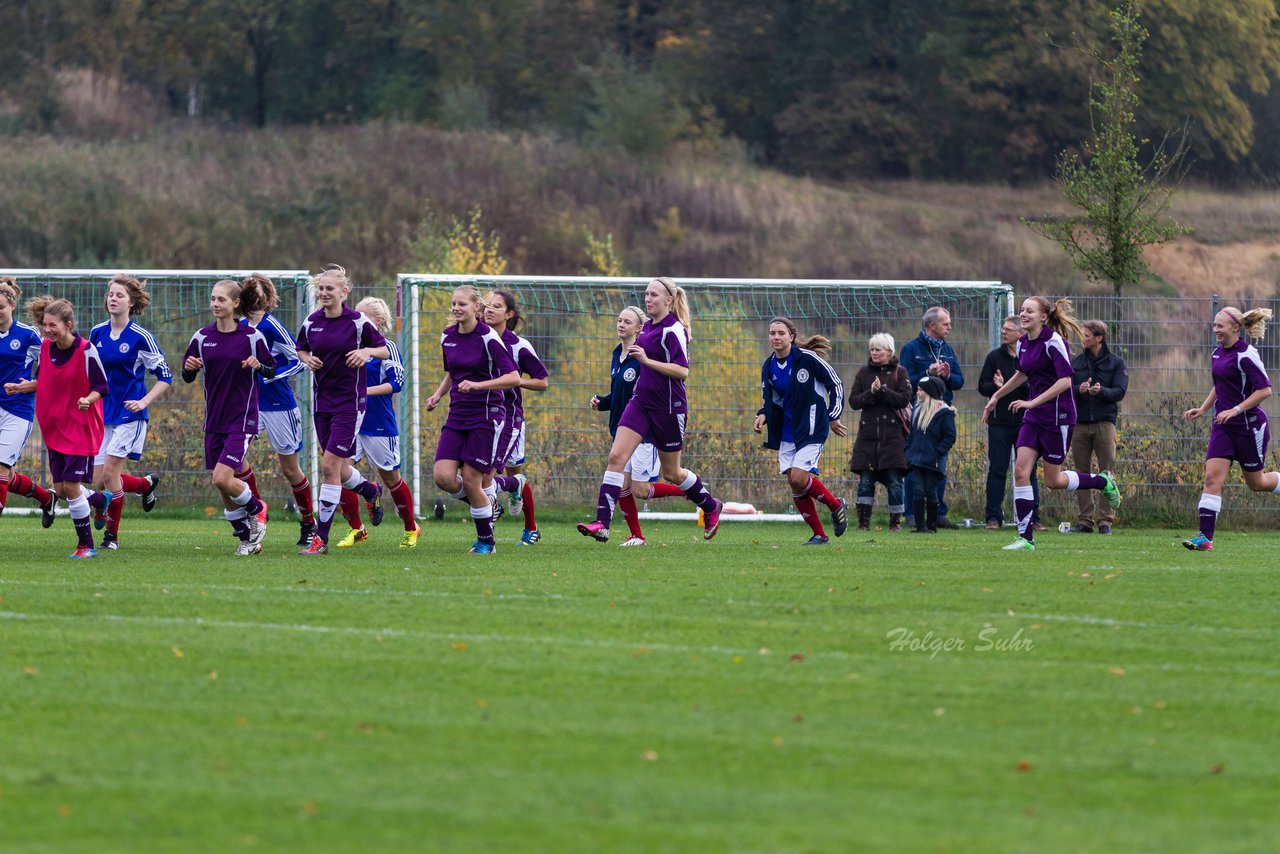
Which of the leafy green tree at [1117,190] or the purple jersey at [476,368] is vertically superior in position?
the leafy green tree at [1117,190]

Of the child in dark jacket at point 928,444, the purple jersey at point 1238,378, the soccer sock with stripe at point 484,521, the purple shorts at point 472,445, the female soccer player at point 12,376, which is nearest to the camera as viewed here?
the purple shorts at point 472,445

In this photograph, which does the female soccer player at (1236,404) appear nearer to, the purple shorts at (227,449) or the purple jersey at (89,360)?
the purple shorts at (227,449)

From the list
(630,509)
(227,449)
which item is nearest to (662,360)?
(630,509)

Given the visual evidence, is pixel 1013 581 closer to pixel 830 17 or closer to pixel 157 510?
pixel 157 510

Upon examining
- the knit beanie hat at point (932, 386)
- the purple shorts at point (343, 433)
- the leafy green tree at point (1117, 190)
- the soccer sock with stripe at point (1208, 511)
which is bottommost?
the soccer sock with stripe at point (1208, 511)

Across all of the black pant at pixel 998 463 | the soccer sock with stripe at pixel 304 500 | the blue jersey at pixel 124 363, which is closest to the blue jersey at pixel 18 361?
the blue jersey at pixel 124 363

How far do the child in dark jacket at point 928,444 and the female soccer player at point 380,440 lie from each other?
476 cm

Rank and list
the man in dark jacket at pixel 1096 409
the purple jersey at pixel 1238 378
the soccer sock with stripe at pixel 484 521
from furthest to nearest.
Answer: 1. the man in dark jacket at pixel 1096 409
2. the purple jersey at pixel 1238 378
3. the soccer sock with stripe at pixel 484 521

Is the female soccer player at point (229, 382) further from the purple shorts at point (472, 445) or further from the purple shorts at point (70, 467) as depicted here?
the purple shorts at point (472, 445)

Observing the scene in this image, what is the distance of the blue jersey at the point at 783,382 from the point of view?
47.3ft

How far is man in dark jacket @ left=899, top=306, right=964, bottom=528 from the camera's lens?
17.1 meters

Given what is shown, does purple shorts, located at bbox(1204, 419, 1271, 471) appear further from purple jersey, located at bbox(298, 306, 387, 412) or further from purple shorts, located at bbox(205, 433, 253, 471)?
purple shorts, located at bbox(205, 433, 253, 471)

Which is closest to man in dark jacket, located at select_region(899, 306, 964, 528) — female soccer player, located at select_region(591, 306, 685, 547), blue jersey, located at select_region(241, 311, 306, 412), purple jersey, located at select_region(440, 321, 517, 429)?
female soccer player, located at select_region(591, 306, 685, 547)

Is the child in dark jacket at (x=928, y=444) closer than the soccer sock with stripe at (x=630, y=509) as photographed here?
No
